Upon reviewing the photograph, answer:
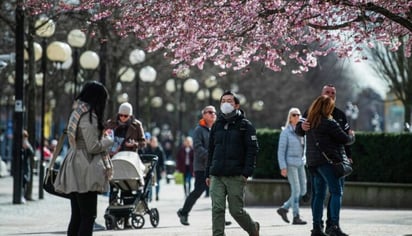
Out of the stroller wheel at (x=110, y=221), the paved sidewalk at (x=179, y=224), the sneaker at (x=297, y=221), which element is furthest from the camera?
the sneaker at (x=297, y=221)

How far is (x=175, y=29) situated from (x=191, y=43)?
1.04 feet

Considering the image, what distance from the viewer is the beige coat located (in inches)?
430

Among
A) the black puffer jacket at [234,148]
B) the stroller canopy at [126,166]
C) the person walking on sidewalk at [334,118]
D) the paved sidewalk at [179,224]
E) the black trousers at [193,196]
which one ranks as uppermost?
the person walking on sidewalk at [334,118]

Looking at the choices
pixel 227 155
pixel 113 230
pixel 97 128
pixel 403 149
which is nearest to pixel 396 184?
pixel 403 149

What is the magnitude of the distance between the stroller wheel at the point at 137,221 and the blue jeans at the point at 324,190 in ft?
13.7

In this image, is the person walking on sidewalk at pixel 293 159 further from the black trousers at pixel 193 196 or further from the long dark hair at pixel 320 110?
the long dark hair at pixel 320 110

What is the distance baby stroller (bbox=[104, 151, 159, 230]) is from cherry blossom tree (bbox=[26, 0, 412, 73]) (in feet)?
5.39

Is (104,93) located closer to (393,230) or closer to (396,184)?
(393,230)

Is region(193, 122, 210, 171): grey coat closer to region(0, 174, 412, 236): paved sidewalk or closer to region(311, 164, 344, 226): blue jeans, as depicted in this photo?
region(0, 174, 412, 236): paved sidewalk

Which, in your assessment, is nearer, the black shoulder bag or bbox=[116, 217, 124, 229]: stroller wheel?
the black shoulder bag

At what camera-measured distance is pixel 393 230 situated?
15180 mm

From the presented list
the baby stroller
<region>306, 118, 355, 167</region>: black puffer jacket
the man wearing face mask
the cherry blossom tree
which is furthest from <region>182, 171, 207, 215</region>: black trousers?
the man wearing face mask

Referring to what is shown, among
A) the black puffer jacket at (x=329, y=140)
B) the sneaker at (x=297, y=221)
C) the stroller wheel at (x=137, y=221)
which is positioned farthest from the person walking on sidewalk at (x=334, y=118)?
the stroller wheel at (x=137, y=221)

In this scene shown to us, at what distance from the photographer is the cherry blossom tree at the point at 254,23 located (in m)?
14.3
